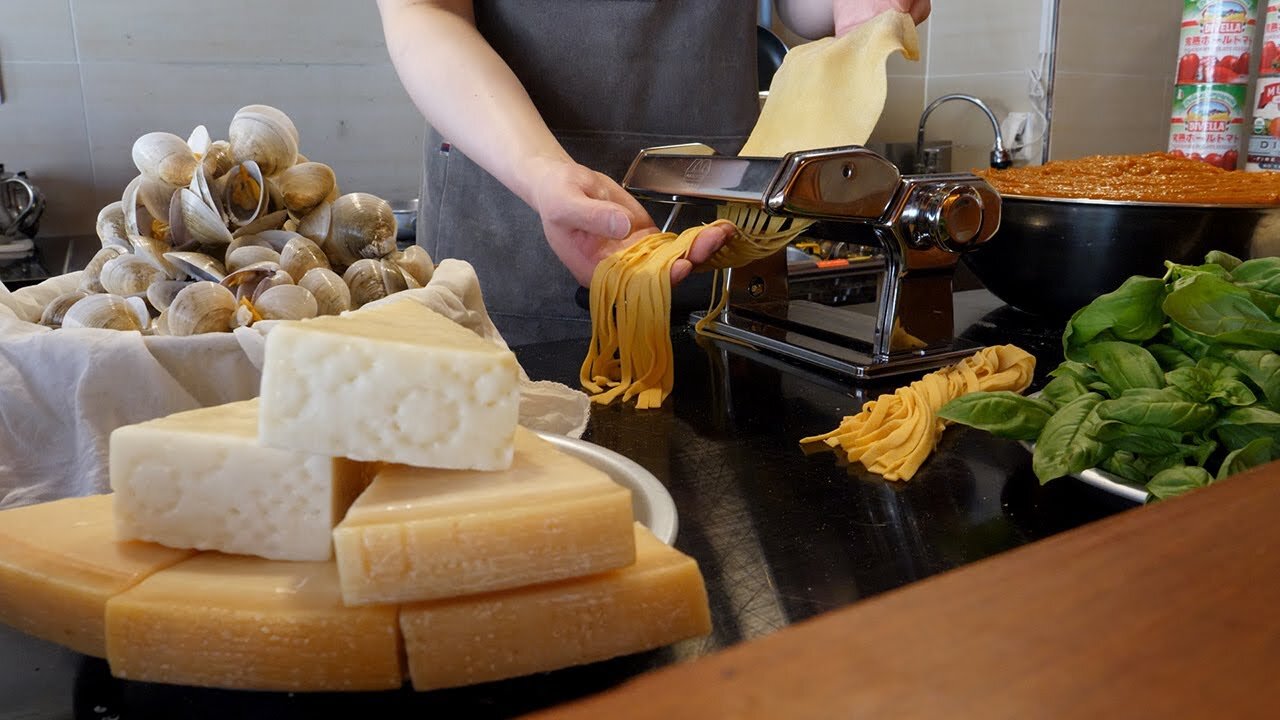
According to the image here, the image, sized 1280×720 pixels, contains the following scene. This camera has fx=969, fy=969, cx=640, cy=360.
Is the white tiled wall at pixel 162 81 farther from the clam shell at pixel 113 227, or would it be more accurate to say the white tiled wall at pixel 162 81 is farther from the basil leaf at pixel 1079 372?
the basil leaf at pixel 1079 372

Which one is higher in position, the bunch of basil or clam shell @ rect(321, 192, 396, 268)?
clam shell @ rect(321, 192, 396, 268)

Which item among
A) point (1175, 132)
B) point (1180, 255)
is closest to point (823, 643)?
point (1180, 255)

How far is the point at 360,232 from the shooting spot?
1062 millimetres

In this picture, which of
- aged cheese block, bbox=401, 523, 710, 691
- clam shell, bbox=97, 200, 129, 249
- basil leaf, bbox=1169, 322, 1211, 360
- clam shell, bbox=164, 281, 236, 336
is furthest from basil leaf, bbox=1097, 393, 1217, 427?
clam shell, bbox=97, 200, 129, 249

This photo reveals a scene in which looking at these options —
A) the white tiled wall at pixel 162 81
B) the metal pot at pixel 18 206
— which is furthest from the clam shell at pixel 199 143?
the white tiled wall at pixel 162 81

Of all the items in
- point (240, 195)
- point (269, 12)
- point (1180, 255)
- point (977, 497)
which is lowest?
Answer: point (977, 497)

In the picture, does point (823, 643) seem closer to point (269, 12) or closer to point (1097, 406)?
point (1097, 406)

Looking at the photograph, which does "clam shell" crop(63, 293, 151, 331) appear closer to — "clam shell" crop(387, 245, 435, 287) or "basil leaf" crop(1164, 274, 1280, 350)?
"clam shell" crop(387, 245, 435, 287)

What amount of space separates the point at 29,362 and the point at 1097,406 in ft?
2.92

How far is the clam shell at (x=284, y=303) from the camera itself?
0.88m

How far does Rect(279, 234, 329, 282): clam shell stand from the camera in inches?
38.9

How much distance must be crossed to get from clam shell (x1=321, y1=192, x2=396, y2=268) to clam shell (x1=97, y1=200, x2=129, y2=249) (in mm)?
249

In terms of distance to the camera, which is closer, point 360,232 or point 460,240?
point 360,232

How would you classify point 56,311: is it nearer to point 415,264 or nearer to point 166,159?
point 166,159
